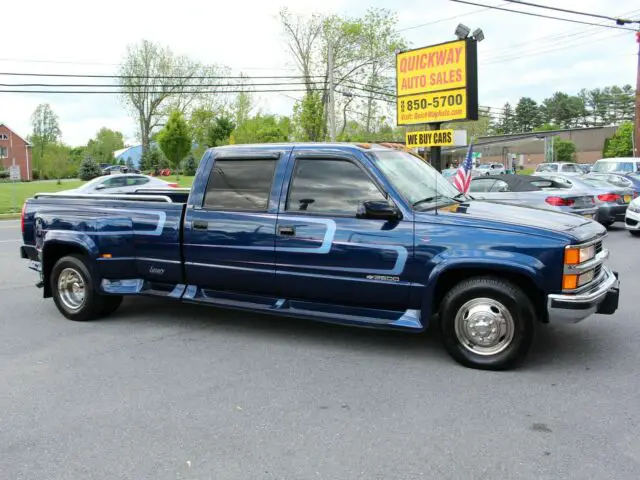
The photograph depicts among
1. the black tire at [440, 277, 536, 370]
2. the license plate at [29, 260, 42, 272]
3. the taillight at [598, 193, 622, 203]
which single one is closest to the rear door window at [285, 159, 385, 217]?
the black tire at [440, 277, 536, 370]

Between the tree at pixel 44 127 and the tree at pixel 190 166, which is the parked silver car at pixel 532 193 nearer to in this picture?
the tree at pixel 190 166

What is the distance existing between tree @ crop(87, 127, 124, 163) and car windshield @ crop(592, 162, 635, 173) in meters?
98.0

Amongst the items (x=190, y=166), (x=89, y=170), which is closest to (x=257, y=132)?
(x=190, y=166)

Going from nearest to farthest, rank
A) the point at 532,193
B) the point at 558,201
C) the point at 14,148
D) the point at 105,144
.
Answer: the point at 558,201 < the point at 532,193 < the point at 14,148 < the point at 105,144

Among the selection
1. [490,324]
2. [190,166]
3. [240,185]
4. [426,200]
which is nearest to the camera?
[490,324]

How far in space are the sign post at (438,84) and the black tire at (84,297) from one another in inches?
486

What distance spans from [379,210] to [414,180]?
0.77 m

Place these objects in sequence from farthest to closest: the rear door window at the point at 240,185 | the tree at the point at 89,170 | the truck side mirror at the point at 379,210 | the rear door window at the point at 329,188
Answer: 1. the tree at the point at 89,170
2. the rear door window at the point at 240,185
3. the rear door window at the point at 329,188
4. the truck side mirror at the point at 379,210

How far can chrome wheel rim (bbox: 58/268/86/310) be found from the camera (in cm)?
652

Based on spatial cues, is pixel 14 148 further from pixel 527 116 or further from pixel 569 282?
pixel 527 116

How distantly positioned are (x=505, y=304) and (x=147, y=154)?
66630 mm

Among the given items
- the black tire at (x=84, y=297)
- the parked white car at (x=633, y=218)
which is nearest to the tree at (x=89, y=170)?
the parked white car at (x=633, y=218)

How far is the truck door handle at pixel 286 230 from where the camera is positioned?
5339 mm

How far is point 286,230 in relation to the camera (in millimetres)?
5359
